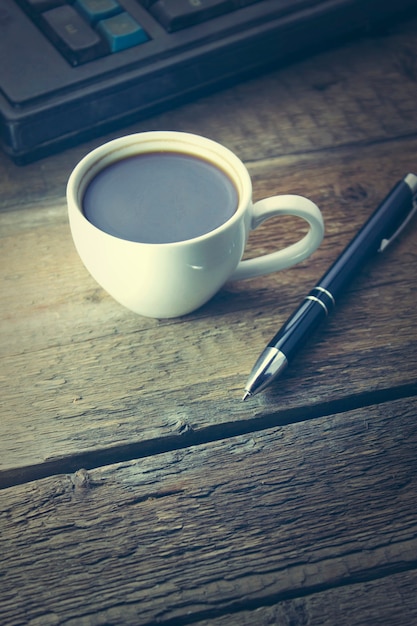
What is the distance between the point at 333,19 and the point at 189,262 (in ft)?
1.20

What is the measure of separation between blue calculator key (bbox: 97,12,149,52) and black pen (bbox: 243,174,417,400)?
253 millimetres

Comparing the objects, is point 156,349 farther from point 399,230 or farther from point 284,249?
point 399,230

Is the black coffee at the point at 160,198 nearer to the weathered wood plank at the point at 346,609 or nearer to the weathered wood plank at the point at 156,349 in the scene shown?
the weathered wood plank at the point at 156,349

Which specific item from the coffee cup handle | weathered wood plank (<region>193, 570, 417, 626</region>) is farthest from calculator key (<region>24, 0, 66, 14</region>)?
weathered wood plank (<region>193, 570, 417, 626</region>)

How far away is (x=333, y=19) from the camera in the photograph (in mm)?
756

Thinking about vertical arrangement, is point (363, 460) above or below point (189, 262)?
below

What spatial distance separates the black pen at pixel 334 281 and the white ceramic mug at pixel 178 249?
0.11ft

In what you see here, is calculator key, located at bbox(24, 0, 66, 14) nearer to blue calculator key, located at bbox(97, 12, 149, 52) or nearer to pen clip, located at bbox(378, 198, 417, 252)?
blue calculator key, located at bbox(97, 12, 149, 52)

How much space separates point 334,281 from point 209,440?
0.51ft

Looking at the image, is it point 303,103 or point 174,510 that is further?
point 303,103

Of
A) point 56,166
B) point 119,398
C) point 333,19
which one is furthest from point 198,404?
point 333,19

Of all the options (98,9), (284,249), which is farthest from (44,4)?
(284,249)

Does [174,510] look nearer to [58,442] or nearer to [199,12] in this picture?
[58,442]

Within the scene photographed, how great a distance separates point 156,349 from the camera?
0.57 meters
